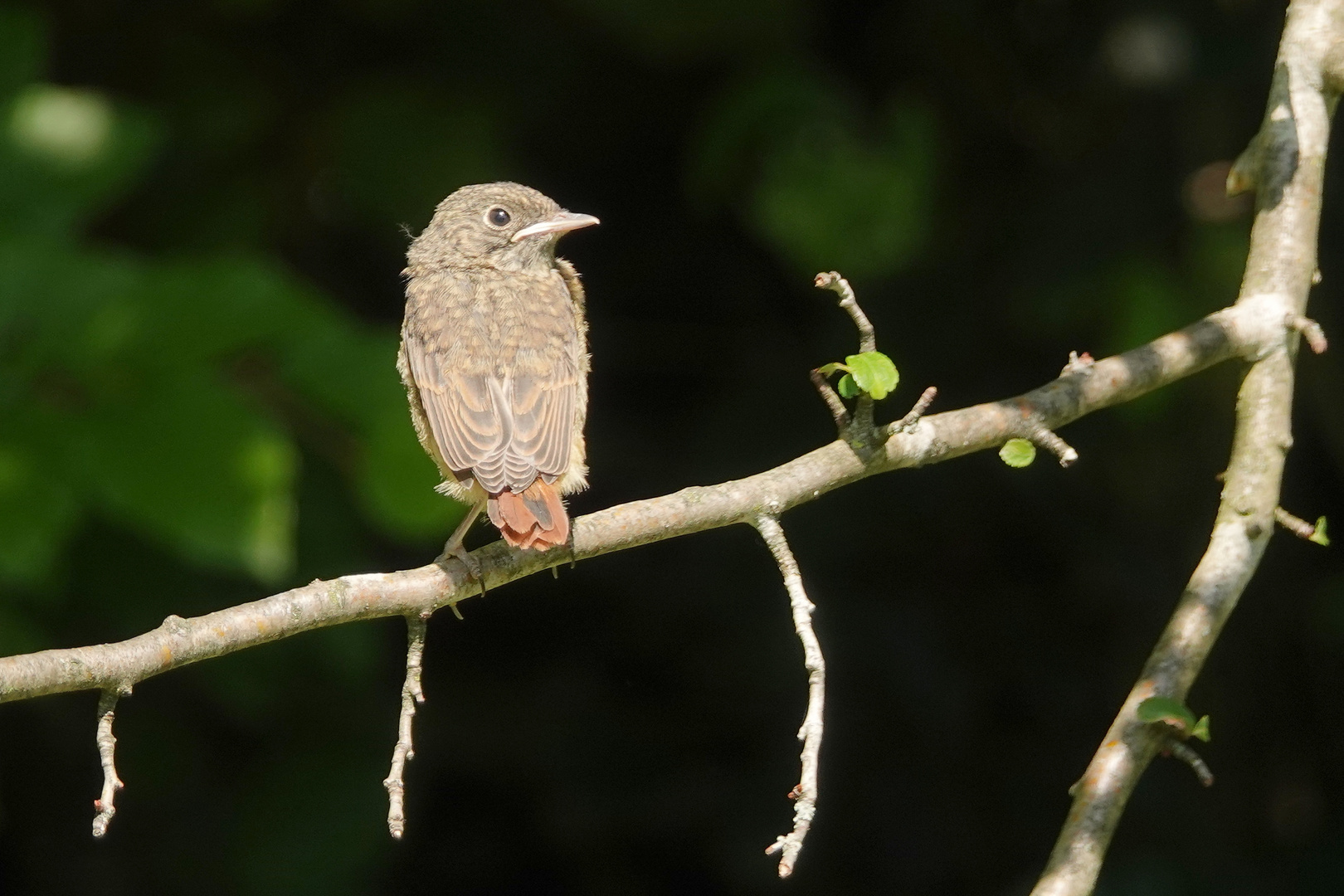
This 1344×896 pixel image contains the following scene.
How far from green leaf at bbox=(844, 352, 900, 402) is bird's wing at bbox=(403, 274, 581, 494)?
33.4 inches

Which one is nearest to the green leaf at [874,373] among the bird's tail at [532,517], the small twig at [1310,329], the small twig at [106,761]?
the bird's tail at [532,517]

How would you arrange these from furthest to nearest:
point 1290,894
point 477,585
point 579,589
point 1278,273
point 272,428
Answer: point 579,589 → point 1290,894 → point 272,428 → point 1278,273 → point 477,585

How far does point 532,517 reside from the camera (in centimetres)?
304

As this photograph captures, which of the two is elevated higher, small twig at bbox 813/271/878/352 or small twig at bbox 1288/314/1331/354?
small twig at bbox 1288/314/1331/354

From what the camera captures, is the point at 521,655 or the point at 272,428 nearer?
the point at 272,428

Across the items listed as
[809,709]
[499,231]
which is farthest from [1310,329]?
[499,231]

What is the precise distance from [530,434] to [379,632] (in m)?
2.30

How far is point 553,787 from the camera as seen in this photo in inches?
225

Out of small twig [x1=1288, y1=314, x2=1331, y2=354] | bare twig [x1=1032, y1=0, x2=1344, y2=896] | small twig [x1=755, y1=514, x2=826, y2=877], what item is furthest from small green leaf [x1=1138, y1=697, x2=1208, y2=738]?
small twig [x1=1288, y1=314, x2=1331, y2=354]

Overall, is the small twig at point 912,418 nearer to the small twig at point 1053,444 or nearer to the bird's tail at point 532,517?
the small twig at point 1053,444

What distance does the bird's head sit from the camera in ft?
14.6

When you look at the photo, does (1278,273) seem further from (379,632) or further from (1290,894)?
(379,632)

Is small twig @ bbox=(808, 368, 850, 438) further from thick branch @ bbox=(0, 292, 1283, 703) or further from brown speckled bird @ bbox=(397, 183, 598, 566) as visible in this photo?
brown speckled bird @ bbox=(397, 183, 598, 566)

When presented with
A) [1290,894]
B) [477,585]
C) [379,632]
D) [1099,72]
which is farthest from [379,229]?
[1290,894]
